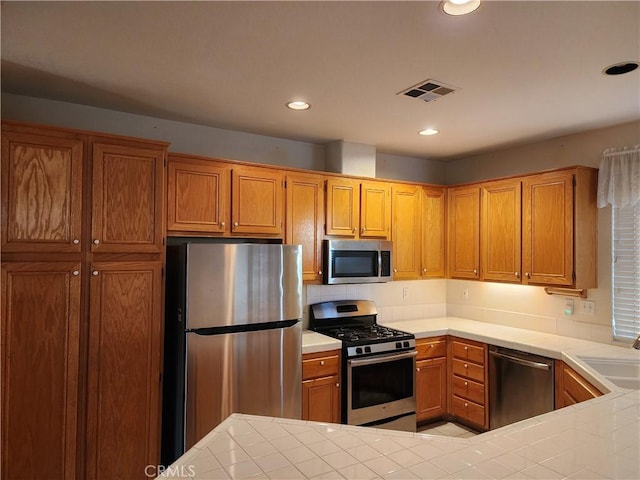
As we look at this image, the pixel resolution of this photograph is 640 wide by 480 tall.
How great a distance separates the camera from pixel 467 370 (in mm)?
3561

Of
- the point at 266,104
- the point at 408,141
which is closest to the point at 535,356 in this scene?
the point at 408,141

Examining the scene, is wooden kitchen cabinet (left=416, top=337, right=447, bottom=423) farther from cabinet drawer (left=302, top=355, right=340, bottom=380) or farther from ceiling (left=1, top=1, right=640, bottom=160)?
ceiling (left=1, top=1, right=640, bottom=160)

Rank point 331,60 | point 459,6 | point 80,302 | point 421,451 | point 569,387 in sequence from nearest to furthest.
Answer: point 421,451 < point 459,6 < point 331,60 < point 80,302 < point 569,387

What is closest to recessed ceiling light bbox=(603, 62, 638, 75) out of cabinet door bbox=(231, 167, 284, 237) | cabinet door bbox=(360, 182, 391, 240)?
cabinet door bbox=(360, 182, 391, 240)

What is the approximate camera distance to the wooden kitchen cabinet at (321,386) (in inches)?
118

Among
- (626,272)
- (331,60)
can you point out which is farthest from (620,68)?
(626,272)

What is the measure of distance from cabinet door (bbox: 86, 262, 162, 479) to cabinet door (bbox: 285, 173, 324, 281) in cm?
111

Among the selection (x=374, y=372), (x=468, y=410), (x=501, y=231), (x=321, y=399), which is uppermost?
(x=501, y=231)

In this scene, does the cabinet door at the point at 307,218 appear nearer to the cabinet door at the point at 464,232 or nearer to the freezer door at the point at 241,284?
the freezer door at the point at 241,284

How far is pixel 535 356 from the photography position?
3051mm

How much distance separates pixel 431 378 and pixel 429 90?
95.4 inches

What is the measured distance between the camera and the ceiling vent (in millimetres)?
2332

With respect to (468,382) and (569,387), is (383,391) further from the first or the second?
(569,387)

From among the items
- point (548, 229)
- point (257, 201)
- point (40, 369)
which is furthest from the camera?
point (548, 229)
